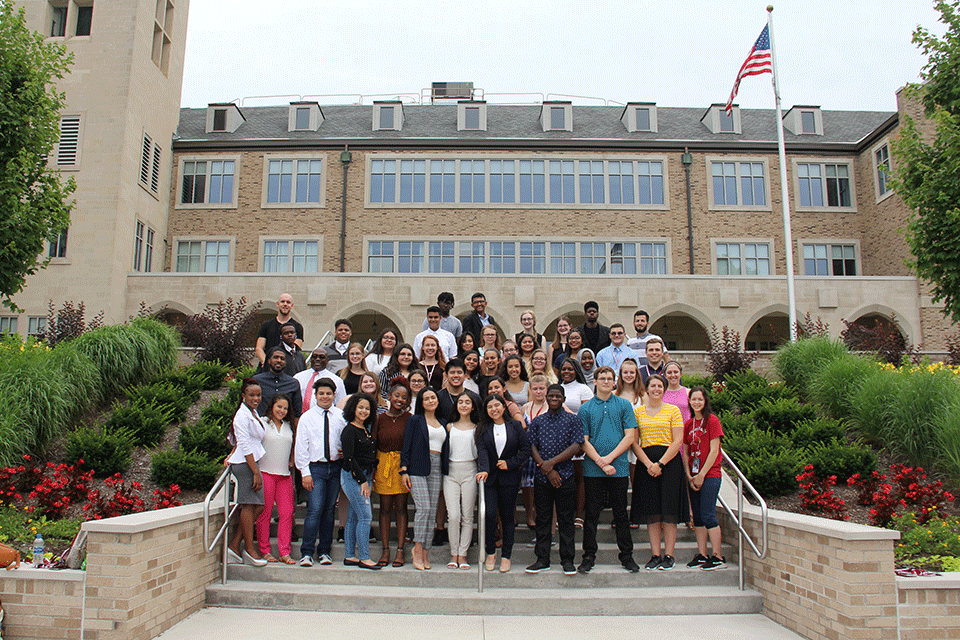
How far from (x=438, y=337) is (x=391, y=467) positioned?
2719 millimetres

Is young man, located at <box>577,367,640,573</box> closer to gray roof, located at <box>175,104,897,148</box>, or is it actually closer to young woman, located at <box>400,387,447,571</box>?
young woman, located at <box>400,387,447,571</box>

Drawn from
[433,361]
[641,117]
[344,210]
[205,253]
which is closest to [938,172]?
[433,361]

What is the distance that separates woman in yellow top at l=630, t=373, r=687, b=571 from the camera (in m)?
6.08

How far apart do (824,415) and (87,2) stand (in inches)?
941

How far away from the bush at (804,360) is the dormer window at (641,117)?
15392mm

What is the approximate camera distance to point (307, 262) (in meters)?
24.0

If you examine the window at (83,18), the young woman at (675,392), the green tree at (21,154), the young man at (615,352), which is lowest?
the young woman at (675,392)

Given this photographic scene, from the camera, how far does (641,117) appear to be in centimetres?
2600

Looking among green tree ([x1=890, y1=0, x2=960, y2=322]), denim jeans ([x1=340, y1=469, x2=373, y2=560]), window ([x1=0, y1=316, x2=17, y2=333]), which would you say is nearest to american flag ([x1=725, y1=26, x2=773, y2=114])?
green tree ([x1=890, y1=0, x2=960, y2=322])

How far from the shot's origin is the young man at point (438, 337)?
27.5 feet

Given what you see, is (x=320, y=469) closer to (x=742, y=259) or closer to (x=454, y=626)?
(x=454, y=626)

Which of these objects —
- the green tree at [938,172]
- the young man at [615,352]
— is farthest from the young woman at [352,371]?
the green tree at [938,172]

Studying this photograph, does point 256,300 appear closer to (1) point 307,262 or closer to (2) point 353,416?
(1) point 307,262

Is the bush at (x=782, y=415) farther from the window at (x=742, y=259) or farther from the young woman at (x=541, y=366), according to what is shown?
the window at (x=742, y=259)
